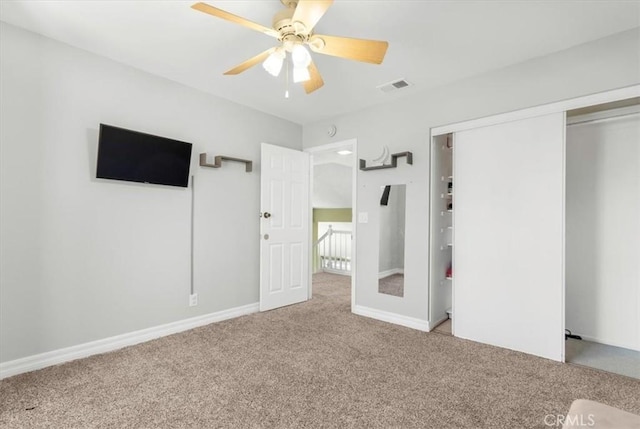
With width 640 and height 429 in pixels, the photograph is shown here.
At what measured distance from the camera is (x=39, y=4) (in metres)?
2.00

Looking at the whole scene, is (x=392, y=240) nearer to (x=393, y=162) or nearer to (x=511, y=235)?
(x=393, y=162)

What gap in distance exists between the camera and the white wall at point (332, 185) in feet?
19.9

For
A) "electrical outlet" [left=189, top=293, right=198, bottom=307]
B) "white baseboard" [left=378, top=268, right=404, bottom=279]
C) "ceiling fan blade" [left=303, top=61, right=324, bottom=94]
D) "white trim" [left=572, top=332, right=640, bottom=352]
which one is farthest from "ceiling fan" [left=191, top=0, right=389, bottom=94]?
"white trim" [left=572, top=332, right=640, bottom=352]

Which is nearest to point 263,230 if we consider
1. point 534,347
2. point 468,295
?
point 468,295

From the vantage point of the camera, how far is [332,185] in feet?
21.1

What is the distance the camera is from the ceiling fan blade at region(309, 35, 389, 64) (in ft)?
5.73

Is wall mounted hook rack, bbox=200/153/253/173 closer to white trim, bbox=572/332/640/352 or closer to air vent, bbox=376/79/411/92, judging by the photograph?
air vent, bbox=376/79/411/92

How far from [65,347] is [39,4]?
242cm

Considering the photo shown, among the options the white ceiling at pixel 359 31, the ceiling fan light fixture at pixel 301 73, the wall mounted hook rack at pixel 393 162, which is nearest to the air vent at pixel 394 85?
the white ceiling at pixel 359 31

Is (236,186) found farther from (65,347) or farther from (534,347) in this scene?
(534,347)

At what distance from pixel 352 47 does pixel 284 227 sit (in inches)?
100

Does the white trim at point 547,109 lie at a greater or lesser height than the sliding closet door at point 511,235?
greater

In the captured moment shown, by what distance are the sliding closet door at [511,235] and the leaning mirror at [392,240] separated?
555 millimetres

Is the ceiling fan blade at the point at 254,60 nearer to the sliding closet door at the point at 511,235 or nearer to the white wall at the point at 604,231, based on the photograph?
the sliding closet door at the point at 511,235
